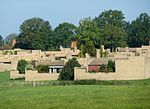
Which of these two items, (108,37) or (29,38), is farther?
(29,38)

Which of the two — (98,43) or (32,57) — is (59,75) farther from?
(98,43)

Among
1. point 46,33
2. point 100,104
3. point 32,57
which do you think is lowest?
point 100,104

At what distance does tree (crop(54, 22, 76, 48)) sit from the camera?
413 ft

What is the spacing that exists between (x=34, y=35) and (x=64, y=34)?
15100mm

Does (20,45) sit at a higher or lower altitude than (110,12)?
lower

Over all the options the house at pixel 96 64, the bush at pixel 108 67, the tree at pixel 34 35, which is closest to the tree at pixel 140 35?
the tree at pixel 34 35

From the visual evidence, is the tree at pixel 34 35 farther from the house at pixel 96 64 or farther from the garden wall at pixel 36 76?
the garden wall at pixel 36 76

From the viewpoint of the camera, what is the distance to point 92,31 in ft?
317

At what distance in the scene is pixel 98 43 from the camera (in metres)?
97.4

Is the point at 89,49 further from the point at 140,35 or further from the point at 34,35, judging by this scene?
the point at 140,35

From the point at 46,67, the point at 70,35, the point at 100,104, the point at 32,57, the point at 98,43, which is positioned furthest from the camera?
the point at 70,35

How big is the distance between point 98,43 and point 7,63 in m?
23.8

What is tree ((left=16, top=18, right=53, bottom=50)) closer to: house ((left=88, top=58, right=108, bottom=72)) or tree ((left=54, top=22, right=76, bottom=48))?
tree ((left=54, top=22, right=76, bottom=48))

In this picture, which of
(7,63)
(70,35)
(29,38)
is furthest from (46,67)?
(70,35)
